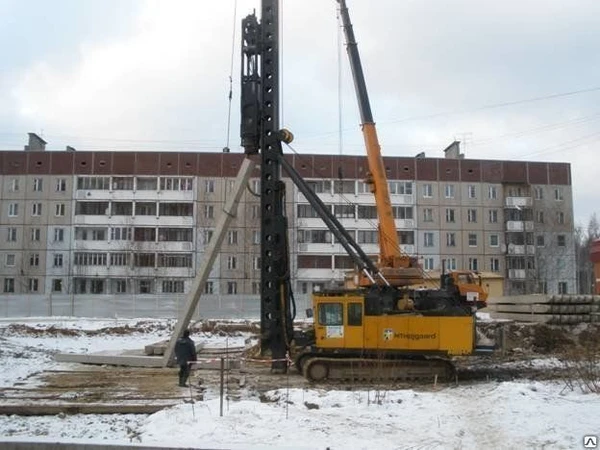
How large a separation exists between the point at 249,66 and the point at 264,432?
40.8ft

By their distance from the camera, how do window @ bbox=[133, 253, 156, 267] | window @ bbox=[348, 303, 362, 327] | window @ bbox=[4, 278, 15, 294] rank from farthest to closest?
window @ bbox=[4, 278, 15, 294], window @ bbox=[133, 253, 156, 267], window @ bbox=[348, 303, 362, 327]

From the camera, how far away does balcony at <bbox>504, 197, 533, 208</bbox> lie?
243ft

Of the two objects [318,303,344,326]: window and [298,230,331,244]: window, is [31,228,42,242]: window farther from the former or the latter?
[318,303,344,326]: window

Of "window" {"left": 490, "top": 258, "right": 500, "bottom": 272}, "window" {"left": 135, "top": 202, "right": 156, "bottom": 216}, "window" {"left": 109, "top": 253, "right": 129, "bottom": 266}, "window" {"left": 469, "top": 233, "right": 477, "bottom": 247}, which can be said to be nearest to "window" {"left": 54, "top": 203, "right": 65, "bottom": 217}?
"window" {"left": 109, "top": 253, "right": 129, "bottom": 266}

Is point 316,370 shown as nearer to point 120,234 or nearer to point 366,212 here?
point 366,212

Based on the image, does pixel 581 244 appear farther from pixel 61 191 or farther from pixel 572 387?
pixel 572 387

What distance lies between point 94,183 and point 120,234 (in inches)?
250

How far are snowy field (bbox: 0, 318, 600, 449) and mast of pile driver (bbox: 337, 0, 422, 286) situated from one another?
15.5ft

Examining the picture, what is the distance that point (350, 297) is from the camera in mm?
17219

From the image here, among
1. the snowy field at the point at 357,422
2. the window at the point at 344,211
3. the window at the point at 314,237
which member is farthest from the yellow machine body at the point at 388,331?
the window at the point at 344,211

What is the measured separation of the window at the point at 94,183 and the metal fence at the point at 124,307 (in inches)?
1090

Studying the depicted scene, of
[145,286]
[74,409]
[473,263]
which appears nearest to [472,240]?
[473,263]

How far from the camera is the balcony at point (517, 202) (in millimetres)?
73938

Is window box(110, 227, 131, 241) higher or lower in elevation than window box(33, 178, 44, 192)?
lower
